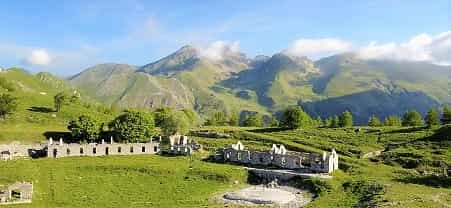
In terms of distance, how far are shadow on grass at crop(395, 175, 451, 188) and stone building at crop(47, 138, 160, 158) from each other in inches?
1806

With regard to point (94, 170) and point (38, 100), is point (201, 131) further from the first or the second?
point (38, 100)

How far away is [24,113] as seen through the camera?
138m

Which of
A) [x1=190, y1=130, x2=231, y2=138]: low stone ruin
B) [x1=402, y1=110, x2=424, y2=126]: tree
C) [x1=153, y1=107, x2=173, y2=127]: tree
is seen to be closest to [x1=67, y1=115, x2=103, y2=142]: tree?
[x1=153, y1=107, x2=173, y2=127]: tree

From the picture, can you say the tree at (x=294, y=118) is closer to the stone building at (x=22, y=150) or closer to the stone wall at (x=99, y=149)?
the stone wall at (x=99, y=149)

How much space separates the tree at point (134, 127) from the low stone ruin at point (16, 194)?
33776mm

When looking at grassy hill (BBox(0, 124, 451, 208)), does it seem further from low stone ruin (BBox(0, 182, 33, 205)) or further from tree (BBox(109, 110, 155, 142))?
tree (BBox(109, 110, 155, 142))

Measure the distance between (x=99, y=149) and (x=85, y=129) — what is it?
9.75 metres

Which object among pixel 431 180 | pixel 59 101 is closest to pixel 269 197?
pixel 431 180

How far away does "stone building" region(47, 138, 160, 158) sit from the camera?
87.1 meters

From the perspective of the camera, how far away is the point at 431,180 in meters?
67.8

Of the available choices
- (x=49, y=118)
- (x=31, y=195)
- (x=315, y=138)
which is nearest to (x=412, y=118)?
(x=315, y=138)

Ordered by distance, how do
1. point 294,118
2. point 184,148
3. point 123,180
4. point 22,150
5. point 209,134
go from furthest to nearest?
point 294,118 < point 209,134 < point 184,148 < point 22,150 < point 123,180

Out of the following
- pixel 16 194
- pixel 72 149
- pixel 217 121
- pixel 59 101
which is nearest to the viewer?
pixel 16 194

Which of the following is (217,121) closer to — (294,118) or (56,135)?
(294,118)
